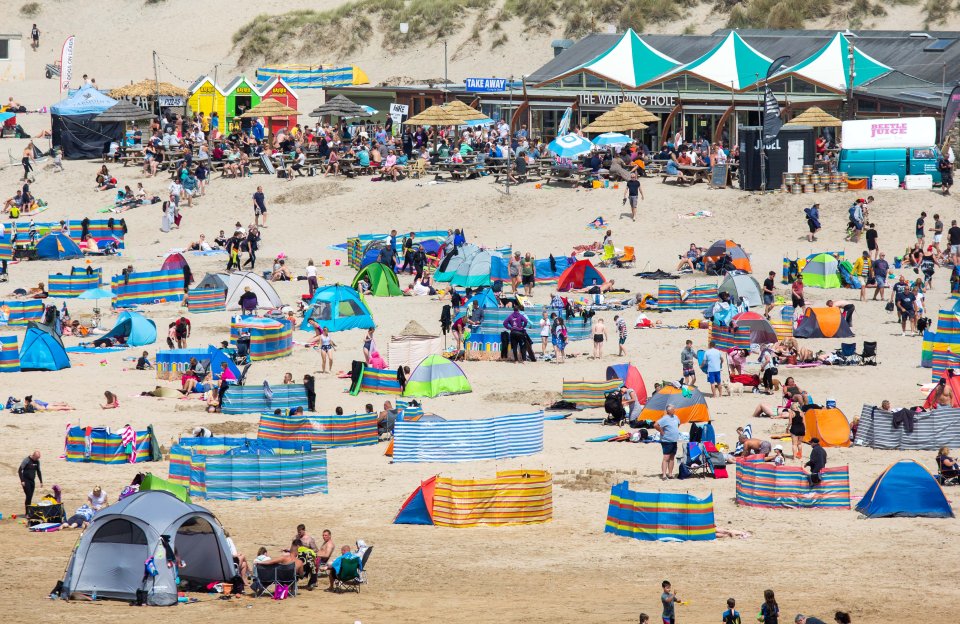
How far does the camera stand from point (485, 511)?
60.3 feet

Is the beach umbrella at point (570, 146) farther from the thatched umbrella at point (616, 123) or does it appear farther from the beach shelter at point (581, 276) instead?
the beach shelter at point (581, 276)

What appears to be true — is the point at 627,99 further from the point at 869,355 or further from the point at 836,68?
the point at 869,355

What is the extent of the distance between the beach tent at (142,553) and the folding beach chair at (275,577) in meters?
0.51

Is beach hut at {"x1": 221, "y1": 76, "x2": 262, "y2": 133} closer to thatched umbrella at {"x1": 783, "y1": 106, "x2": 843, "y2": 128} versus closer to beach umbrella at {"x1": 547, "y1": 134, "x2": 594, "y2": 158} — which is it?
beach umbrella at {"x1": 547, "y1": 134, "x2": 594, "y2": 158}

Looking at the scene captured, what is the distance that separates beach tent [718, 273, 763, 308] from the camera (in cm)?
3062

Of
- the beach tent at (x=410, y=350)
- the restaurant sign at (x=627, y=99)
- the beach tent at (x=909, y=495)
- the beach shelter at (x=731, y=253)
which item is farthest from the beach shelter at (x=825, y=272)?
Answer: the beach tent at (x=909, y=495)

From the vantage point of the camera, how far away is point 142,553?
15773 millimetres

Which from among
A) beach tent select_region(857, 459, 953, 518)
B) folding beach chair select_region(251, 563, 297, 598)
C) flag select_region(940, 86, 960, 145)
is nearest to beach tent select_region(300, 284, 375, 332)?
beach tent select_region(857, 459, 953, 518)

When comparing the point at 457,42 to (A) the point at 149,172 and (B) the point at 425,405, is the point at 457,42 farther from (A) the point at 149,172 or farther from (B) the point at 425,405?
(B) the point at 425,405

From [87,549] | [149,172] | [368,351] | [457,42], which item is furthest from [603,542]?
[457,42]

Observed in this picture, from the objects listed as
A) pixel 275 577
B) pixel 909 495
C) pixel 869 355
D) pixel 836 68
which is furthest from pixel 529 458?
pixel 836 68

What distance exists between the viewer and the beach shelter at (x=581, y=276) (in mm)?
32969

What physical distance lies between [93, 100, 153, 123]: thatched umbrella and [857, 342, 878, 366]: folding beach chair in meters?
27.8

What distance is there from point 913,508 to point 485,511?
4.92 m
